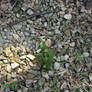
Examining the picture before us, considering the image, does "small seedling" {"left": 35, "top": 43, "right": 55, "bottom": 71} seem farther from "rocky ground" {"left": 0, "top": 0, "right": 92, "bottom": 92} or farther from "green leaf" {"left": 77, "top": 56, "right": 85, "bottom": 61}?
"green leaf" {"left": 77, "top": 56, "right": 85, "bottom": 61}

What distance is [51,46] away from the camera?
3.17 metres

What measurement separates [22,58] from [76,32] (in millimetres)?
861

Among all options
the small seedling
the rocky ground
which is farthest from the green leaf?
the small seedling

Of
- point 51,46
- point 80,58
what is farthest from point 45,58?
point 80,58

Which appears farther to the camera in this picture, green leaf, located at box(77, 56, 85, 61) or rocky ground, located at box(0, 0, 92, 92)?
green leaf, located at box(77, 56, 85, 61)

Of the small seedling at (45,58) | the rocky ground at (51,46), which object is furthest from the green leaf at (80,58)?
the small seedling at (45,58)

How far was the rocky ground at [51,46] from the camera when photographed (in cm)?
291

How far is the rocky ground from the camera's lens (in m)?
2.91

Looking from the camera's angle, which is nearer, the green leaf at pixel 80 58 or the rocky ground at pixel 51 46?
the rocky ground at pixel 51 46

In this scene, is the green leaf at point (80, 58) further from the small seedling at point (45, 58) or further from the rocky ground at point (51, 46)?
the small seedling at point (45, 58)

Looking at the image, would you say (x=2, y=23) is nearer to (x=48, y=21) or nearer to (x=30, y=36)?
(x=30, y=36)

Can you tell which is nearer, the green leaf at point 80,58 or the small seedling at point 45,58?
the small seedling at point 45,58

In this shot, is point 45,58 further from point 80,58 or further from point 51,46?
point 80,58

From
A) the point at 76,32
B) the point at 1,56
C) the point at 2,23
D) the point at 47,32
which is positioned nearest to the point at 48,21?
the point at 47,32
